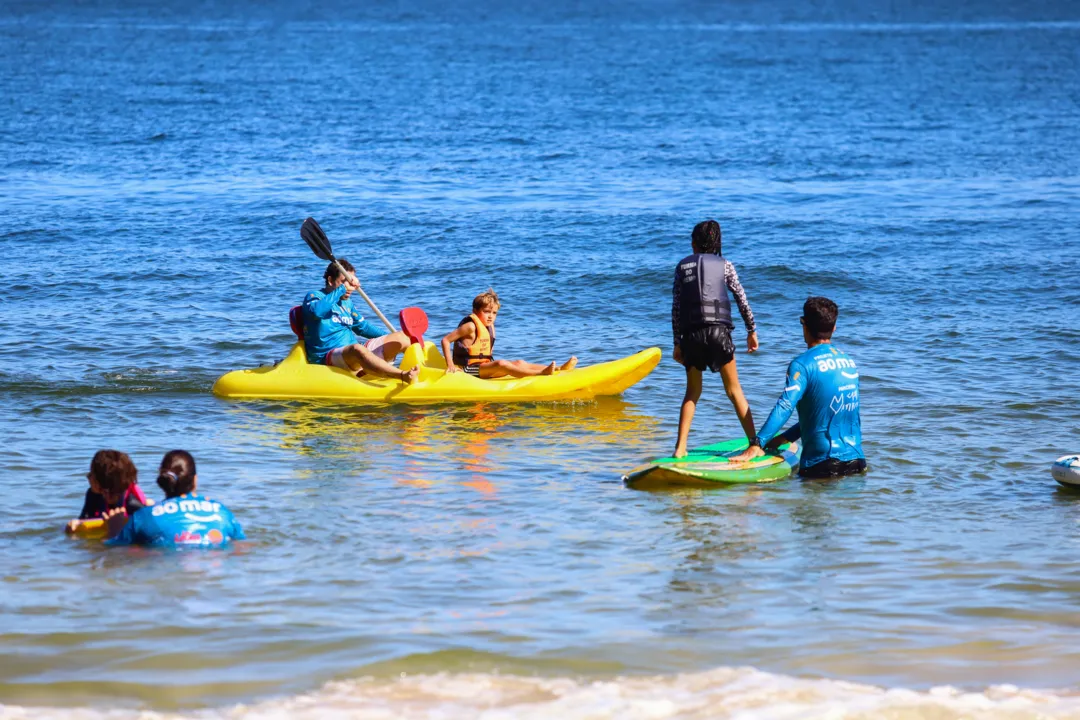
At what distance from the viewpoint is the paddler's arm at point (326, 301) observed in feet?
35.3

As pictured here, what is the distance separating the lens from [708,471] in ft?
26.8

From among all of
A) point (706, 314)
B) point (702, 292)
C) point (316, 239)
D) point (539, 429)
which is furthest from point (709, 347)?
point (316, 239)

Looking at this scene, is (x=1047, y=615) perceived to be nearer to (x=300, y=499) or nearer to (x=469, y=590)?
(x=469, y=590)

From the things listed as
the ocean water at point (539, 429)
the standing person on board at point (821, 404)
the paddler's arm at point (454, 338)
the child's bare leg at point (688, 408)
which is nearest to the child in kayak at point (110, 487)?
the ocean water at point (539, 429)

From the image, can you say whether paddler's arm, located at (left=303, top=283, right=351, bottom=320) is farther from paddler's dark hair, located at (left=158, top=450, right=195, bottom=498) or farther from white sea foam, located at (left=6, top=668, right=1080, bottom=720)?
white sea foam, located at (left=6, top=668, right=1080, bottom=720)

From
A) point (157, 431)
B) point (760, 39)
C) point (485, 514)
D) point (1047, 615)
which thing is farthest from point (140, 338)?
point (760, 39)

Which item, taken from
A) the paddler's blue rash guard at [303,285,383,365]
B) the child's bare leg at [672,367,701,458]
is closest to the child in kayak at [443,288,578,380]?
the paddler's blue rash guard at [303,285,383,365]

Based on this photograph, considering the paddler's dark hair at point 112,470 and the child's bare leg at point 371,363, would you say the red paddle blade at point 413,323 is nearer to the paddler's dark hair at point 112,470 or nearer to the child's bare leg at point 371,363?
the child's bare leg at point 371,363

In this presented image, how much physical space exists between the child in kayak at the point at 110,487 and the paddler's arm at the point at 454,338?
13.6 ft

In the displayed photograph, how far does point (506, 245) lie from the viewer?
18625 mm

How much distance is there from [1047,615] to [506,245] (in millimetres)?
13060

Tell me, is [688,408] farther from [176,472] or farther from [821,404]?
[176,472]

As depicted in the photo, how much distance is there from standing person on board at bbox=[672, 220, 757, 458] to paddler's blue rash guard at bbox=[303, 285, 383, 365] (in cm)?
350

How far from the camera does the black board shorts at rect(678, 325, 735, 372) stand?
8273 mm
